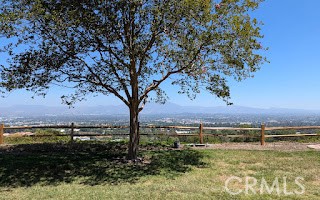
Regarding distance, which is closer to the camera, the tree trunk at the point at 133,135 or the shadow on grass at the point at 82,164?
the shadow on grass at the point at 82,164

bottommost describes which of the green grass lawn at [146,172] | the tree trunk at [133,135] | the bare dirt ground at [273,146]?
the green grass lawn at [146,172]

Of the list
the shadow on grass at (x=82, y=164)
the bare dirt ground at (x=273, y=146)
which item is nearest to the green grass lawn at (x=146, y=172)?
the shadow on grass at (x=82, y=164)

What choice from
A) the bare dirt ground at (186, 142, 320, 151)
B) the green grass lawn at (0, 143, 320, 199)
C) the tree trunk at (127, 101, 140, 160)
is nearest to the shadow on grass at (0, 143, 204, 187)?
the green grass lawn at (0, 143, 320, 199)

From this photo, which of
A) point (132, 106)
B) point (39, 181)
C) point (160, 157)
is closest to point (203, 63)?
point (132, 106)

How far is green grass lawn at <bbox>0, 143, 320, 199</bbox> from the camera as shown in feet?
31.6

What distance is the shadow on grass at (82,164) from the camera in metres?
11.6

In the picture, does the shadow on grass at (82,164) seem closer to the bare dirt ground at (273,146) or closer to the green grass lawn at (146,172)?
the green grass lawn at (146,172)

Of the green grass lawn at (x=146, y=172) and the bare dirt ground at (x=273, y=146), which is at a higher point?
the bare dirt ground at (x=273, y=146)

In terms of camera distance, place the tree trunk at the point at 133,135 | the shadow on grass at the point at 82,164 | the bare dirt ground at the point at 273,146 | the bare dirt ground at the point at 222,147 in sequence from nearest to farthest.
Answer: the shadow on grass at the point at 82,164
the tree trunk at the point at 133,135
the bare dirt ground at the point at 222,147
the bare dirt ground at the point at 273,146

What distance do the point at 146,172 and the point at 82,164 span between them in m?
3.09

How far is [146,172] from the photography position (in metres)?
12.5

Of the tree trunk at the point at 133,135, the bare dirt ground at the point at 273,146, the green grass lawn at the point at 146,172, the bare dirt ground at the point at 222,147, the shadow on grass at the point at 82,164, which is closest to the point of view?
the green grass lawn at the point at 146,172

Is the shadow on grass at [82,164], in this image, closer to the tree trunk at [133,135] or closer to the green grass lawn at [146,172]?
the green grass lawn at [146,172]

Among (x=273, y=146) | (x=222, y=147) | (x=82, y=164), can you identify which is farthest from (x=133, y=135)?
(x=273, y=146)
